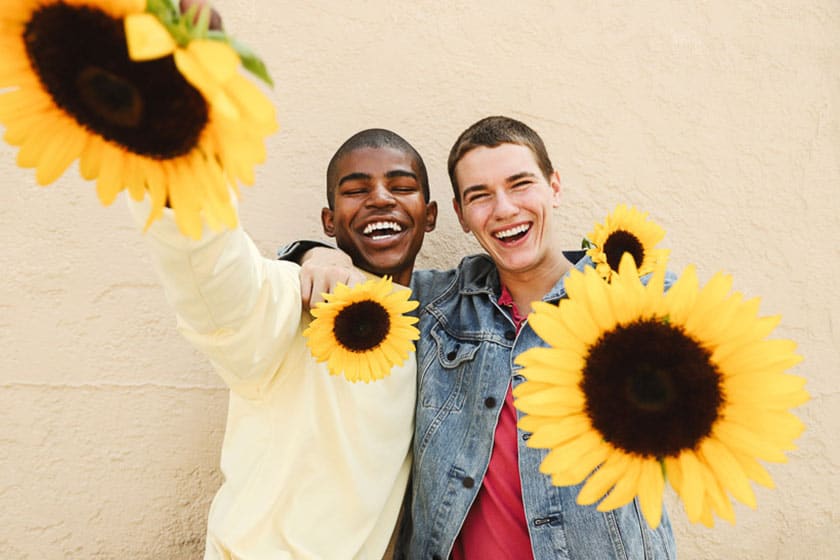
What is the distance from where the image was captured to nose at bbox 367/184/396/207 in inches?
58.4

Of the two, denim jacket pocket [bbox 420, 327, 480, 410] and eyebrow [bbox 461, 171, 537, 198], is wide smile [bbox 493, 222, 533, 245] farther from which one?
denim jacket pocket [bbox 420, 327, 480, 410]

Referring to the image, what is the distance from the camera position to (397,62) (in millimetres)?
1882

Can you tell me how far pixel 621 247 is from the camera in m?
1.40

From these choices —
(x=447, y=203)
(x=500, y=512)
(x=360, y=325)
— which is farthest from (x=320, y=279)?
Result: (x=447, y=203)

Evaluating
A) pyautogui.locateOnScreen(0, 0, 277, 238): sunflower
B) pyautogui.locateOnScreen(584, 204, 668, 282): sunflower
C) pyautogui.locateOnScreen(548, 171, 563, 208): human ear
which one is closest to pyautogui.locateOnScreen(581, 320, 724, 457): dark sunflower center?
pyautogui.locateOnScreen(0, 0, 277, 238): sunflower

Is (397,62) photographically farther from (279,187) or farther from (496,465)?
(496,465)

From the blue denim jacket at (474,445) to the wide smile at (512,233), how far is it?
0.51 ft

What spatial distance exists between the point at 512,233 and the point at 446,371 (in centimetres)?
38

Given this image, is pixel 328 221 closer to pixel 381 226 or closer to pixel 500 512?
pixel 381 226

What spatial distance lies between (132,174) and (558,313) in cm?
49

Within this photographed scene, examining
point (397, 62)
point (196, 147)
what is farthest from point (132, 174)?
point (397, 62)

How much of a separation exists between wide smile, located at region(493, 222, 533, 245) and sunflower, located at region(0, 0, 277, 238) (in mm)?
960

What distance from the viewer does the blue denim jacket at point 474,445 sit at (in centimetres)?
121

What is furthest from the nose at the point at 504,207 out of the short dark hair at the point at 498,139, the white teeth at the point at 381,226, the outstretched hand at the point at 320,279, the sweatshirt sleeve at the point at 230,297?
the sweatshirt sleeve at the point at 230,297
